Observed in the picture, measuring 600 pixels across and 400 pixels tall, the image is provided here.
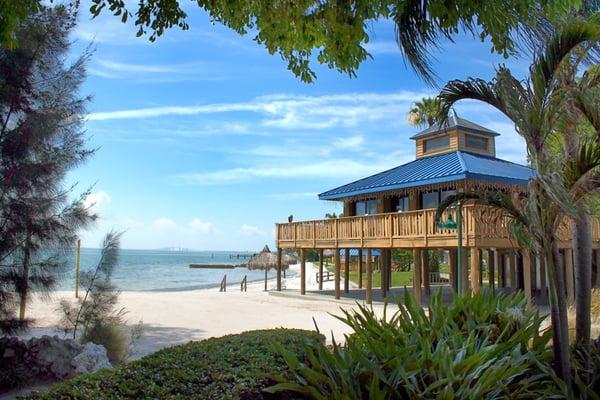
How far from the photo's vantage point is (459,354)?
14.1 ft

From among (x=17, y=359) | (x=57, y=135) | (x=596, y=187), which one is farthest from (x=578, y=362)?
(x=57, y=135)

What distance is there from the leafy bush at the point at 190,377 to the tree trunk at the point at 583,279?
3418 mm

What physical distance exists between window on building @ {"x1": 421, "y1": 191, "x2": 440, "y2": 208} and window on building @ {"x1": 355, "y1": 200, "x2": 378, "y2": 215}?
2983 millimetres

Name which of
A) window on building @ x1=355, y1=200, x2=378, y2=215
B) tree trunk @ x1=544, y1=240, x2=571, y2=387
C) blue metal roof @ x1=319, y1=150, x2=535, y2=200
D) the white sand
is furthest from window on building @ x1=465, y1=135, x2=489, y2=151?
tree trunk @ x1=544, y1=240, x2=571, y2=387

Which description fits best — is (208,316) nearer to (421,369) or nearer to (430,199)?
(430,199)

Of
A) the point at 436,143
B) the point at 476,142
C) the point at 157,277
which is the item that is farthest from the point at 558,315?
the point at 157,277

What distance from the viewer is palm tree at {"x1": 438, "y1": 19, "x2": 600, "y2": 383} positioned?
510 cm

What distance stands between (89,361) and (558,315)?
5977 millimetres

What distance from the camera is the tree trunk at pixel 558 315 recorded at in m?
5.04

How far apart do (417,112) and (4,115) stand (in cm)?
2931

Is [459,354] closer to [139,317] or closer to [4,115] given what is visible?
[4,115]

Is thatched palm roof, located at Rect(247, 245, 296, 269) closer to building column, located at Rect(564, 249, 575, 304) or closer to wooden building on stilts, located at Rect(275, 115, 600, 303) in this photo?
wooden building on stilts, located at Rect(275, 115, 600, 303)

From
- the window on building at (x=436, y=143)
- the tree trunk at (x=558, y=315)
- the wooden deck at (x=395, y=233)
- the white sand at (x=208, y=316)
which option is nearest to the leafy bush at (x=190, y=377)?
the tree trunk at (x=558, y=315)

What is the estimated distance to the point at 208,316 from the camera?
55.0 feet
